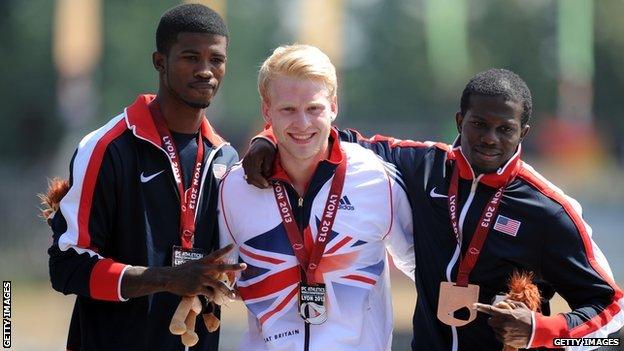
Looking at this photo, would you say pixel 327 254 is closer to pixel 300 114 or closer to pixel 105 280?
pixel 300 114

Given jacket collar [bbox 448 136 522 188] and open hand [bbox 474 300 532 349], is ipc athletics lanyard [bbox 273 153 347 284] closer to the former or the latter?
jacket collar [bbox 448 136 522 188]

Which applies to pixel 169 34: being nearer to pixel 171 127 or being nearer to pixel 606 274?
pixel 171 127

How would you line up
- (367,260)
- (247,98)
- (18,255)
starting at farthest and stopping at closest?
(247,98)
(18,255)
(367,260)

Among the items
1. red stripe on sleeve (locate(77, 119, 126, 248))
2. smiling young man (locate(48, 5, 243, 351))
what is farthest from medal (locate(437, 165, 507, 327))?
red stripe on sleeve (locate(77, 119, 126, 248))

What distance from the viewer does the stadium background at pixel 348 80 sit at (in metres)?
18.2

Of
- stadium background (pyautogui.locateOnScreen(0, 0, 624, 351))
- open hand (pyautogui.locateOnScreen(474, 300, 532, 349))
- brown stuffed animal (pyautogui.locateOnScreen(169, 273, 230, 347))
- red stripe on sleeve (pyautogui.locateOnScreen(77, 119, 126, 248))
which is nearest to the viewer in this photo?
open hand (pyautogui.locateOnScreen(474, 300, 532, 349))

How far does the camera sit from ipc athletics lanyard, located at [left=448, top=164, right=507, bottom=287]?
5043 millimetres

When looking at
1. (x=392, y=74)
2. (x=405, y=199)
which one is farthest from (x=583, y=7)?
(x=405, y=199)

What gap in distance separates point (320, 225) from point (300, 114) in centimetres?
54

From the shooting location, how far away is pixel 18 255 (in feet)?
59.4

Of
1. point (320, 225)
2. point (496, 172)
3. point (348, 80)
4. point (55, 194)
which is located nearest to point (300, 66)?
point (320, 225)

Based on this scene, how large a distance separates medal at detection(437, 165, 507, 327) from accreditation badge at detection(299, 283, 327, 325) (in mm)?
563

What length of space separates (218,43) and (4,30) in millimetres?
29348

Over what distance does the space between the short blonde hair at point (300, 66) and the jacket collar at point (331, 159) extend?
9.2 inches
